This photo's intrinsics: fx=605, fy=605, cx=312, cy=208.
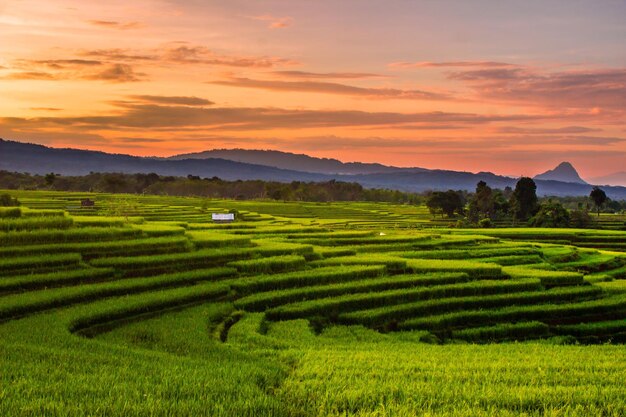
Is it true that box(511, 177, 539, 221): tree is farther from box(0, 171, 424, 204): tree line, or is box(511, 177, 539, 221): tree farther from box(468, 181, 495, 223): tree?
box(0, 171, 424, 204): tree line

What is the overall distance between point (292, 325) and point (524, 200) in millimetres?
77754

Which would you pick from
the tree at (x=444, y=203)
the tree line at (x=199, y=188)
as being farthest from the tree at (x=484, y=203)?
the tree line at (x=199, y=188)

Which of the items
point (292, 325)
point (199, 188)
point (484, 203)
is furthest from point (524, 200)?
point (199, 188)

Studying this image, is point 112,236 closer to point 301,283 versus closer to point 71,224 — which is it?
point 71,224

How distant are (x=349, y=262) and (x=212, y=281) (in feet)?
25.4

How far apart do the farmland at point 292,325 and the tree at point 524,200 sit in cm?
4855

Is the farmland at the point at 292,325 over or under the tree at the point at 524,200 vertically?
under

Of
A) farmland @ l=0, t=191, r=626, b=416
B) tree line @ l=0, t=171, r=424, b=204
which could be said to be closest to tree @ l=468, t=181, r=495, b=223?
tree line @ l=0, t=171, r=424, b=204

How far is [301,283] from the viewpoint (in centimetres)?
2594

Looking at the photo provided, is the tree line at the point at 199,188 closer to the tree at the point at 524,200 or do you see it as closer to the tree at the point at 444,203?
the tree at the point at 444,203

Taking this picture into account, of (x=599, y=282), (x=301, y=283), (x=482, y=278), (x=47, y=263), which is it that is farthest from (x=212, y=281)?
(x=599, y=282)

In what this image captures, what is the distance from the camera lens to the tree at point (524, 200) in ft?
294

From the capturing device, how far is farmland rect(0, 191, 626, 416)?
946 centimetres

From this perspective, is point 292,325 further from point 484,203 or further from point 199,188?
point 199,188
